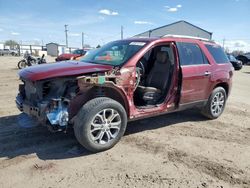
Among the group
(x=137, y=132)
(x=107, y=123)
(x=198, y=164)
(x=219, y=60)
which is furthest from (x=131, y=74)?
(x=219, y=60)

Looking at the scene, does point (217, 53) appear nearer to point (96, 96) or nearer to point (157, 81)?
point (157, 81)

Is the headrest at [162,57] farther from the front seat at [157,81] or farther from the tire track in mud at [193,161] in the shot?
the tire track in mud at [193,161]

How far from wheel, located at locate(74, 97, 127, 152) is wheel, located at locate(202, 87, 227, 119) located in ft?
8.35

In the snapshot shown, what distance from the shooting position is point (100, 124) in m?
4.28

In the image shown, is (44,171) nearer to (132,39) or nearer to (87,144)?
(87,144)

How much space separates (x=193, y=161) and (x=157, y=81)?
2.05 metres

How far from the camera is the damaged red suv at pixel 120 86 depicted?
4133 millimetres

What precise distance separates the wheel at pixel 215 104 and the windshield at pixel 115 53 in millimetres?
2221

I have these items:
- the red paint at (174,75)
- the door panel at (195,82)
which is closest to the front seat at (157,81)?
the red paint at (174,75)

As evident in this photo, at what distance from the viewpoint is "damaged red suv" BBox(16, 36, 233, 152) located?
4.13 metres

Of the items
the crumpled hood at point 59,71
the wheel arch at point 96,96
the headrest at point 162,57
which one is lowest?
the wheel arch at point 96,96

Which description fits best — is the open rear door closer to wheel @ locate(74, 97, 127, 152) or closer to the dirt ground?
the dirt ground

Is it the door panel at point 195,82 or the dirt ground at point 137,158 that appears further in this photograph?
the door panel at point 195,82

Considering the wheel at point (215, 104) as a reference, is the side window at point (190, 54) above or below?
above
